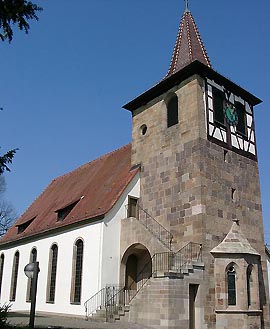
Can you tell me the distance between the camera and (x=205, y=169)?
19.5 m

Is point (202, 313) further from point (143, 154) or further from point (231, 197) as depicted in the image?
point (143, 154)

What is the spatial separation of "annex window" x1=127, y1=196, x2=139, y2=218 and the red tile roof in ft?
2.75

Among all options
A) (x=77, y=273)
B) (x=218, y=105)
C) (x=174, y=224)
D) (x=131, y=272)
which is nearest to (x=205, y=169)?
(x=174, y=224)

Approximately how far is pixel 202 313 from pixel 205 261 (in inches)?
82.7

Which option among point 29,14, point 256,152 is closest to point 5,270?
point 256,152

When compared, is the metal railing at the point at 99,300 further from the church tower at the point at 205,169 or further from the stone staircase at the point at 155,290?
the church tower at the point at 205,169

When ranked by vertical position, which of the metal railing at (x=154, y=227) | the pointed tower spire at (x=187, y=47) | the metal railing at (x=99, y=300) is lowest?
the metal railing at (x=99, y=300)

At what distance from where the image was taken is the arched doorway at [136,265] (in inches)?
810

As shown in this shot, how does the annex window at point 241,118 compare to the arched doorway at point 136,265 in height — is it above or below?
above

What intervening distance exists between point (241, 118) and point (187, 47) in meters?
5.25

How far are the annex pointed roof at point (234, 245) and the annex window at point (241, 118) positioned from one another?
5624 millimetres

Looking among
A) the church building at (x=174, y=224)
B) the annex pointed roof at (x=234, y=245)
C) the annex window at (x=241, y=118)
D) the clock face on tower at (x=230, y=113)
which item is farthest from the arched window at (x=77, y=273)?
the annex window at (x=241, y=118)

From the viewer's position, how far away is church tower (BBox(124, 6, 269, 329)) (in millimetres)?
17844

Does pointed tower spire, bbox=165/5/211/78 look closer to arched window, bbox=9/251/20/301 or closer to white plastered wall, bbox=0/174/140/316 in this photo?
white plastered wall, bbox=0/174/140/316
